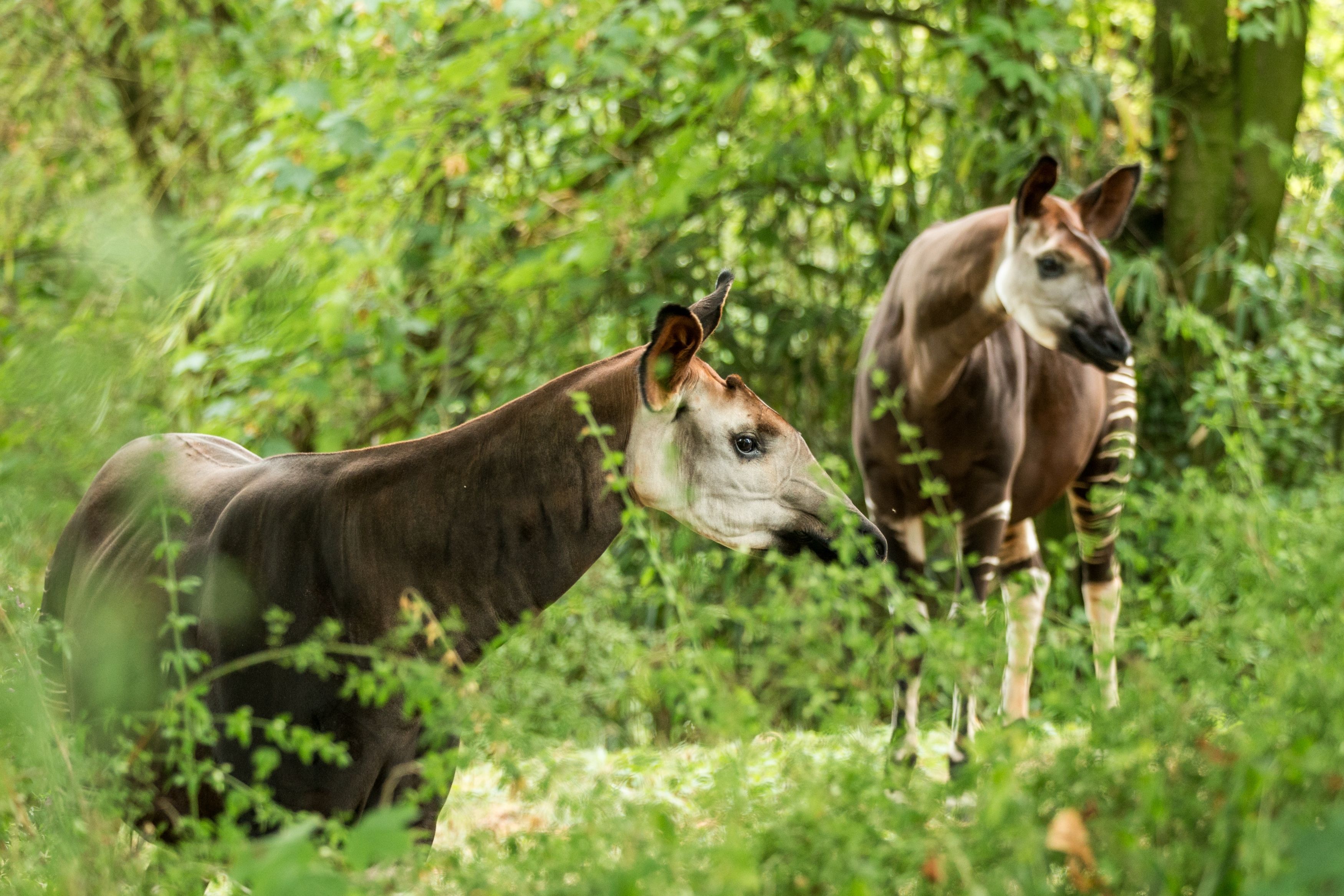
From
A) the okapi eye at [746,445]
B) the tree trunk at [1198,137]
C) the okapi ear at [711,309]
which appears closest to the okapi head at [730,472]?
the okapi eye at [746,445]

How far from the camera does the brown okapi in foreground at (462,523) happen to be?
1862 mm

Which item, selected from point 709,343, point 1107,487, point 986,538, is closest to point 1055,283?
point 986,538

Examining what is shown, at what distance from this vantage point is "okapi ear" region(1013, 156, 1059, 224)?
2.80 m

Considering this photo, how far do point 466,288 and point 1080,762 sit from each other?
13.8ft

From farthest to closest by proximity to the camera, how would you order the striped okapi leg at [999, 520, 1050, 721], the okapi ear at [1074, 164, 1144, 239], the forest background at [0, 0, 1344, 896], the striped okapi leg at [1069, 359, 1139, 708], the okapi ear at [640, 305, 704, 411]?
the striped okapi leg at [1069, 359, 1139, 708] → the striped okapi leg at [999, 520, 1050, 721] → the okapi ear at [1074, 164, 1144, 239] → the okapi ear at [640, 305, 704, 411] → the forest background at [0, 0, 1344, 896]

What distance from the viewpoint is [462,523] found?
6.31 ft

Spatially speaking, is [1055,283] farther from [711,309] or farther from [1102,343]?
[711,309]

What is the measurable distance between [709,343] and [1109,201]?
1993mm

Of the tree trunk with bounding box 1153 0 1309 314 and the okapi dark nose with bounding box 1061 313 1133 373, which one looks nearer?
the okapi dark nose with bounding box 1061 313 1133 373

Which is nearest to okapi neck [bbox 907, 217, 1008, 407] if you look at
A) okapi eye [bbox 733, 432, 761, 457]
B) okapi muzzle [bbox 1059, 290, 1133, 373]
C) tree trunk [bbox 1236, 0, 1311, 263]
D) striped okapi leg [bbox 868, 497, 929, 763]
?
okapi muzzle [bbox 1059, 290, 1133, 373]

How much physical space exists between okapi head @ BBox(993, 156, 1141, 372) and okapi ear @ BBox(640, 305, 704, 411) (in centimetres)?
128

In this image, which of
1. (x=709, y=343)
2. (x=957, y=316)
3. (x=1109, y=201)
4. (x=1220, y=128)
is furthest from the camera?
(x=1220, y=128)

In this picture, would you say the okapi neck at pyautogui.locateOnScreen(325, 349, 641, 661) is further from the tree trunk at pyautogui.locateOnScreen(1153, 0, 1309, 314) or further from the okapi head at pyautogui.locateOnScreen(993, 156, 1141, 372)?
the tree trunk at pyautogui.locateOnScreen(1153, 0, 1309, 314)

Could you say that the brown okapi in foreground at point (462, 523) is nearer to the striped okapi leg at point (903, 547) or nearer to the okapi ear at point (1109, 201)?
the striped okapi leg at point (903, 547)
